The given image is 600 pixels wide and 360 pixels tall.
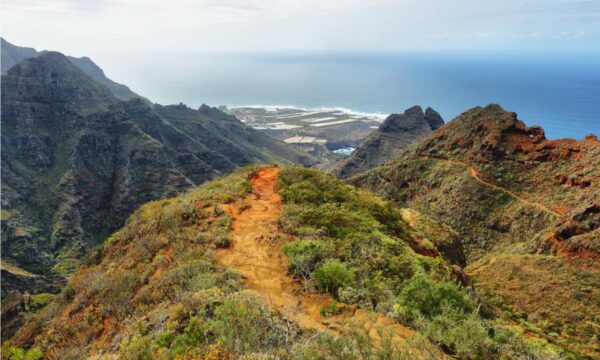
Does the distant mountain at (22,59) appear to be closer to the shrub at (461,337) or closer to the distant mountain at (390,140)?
the distant mountain at (390,140)

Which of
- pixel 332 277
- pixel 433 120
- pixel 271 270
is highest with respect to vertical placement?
pixel 433 120

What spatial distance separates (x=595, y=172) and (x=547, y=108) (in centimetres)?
18519

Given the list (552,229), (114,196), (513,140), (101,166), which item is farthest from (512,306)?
(101,166)

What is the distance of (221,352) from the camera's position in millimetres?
6273

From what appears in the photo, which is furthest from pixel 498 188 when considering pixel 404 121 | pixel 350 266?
pixel 404 121

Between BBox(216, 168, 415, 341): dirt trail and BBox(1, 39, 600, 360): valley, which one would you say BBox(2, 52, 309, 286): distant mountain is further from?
BBox(216, 168, 415, 341): dirt trail

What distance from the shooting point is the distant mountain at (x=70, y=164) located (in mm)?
58562

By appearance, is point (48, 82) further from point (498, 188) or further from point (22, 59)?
point (22, 59)

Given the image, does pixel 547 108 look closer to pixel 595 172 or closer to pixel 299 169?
pixel 595 172

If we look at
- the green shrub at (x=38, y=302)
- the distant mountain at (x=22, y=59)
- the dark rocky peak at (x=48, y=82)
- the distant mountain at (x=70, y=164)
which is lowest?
the green shrub at (x=38, y=302)

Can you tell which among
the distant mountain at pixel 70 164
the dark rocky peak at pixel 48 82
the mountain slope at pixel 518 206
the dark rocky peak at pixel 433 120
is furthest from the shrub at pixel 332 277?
the dark rocky peak at pixel 433 120

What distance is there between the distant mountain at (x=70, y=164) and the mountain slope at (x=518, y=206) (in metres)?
49.1

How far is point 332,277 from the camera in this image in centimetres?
950

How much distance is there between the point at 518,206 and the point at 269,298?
29246 mm
